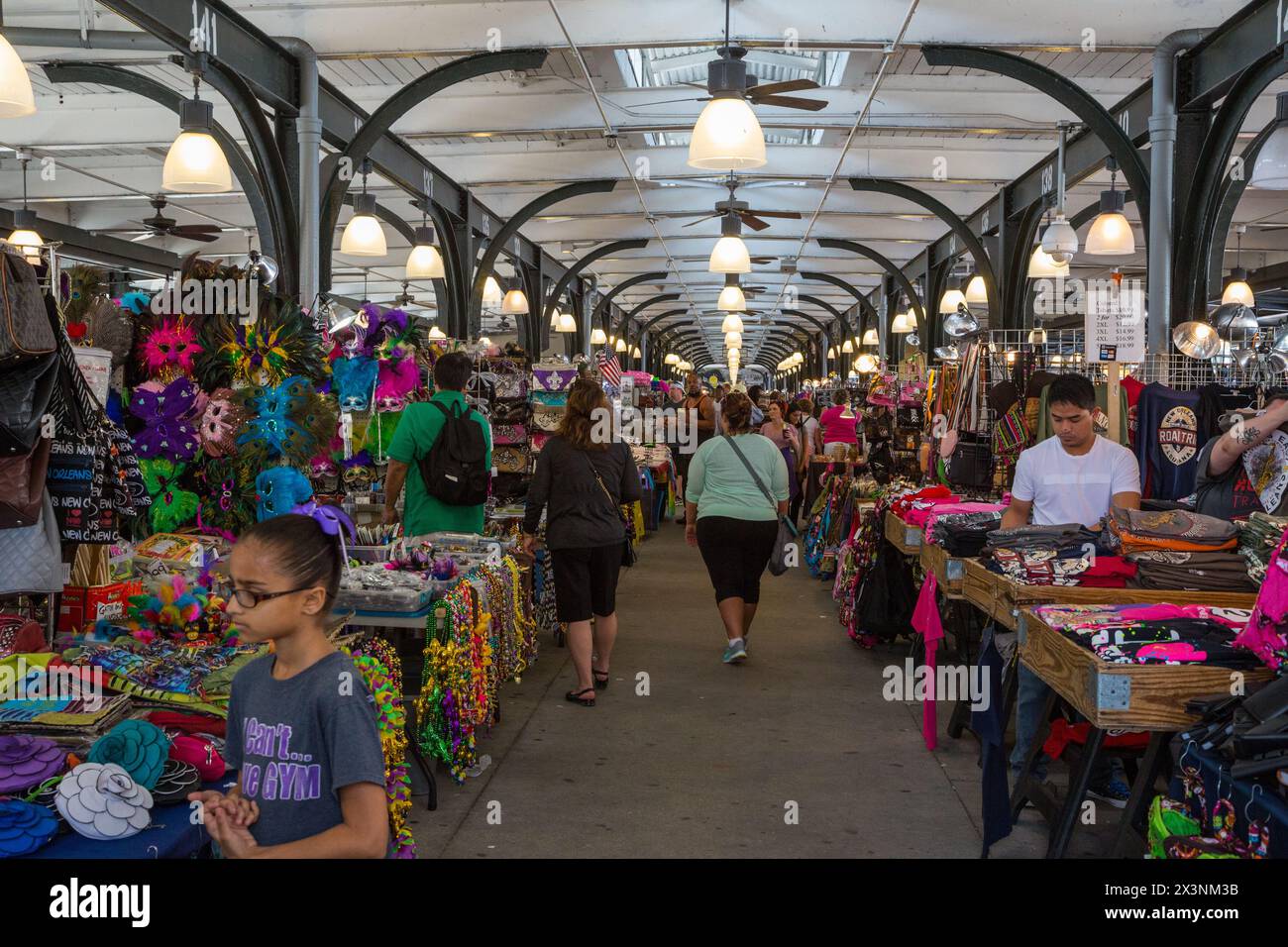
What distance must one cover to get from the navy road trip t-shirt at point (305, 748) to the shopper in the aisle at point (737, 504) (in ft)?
14.7

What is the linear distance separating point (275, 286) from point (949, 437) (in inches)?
171

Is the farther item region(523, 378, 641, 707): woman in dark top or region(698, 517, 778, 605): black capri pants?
region(698, 517, 778, 605): black capri pants

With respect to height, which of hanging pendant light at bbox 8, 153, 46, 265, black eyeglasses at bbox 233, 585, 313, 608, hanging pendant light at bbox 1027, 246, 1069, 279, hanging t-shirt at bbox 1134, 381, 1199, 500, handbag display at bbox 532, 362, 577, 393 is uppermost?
hanging pendant light at bbox 8, 153, 46, 265

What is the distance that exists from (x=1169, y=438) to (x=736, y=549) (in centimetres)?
232

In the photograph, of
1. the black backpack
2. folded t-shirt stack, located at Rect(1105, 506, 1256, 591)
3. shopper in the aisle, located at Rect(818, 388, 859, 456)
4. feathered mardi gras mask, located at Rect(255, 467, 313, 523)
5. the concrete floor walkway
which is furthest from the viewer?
shopper in the aisle, located at Rect(818, 388, 859, 456)

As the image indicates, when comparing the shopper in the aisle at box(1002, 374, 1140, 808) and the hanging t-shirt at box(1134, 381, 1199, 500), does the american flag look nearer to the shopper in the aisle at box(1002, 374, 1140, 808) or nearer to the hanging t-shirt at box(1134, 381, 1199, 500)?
the hanging t-shirt at box(1134, 381, 1199, 500)

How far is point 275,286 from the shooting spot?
717 cm

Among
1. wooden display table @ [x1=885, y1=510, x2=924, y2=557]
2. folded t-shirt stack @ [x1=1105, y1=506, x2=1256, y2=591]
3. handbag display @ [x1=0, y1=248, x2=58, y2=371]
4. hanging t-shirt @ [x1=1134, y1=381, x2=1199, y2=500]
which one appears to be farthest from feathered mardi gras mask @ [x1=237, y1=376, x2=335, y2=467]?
hanging t-shirt @ [x1=1134, y1=381, x2=1199, y2=500]

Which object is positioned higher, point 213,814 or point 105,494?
point 105,494

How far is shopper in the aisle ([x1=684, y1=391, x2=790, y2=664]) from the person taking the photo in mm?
6426

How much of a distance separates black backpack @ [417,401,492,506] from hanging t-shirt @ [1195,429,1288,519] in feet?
10.4

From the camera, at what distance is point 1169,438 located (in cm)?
587

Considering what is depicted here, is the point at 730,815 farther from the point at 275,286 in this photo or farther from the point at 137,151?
the point at 137,151
